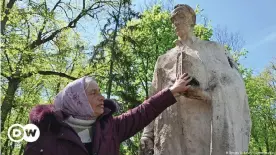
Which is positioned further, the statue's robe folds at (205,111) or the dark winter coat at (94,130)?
the statue's robe folds at (205,111)

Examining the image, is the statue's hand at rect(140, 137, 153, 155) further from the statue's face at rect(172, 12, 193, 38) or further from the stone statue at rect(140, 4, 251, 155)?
the statue's face at rect(172, 12, 193, 38)

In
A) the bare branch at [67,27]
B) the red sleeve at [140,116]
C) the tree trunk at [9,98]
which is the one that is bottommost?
the red sleeve at [140,116]

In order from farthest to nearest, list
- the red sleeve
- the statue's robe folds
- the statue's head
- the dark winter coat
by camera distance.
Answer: the statue's head
the statue's robe folds
the red sleeve
the dark winter coat

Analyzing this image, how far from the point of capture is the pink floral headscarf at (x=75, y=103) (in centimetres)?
313

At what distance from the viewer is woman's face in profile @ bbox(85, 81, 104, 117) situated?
10.5 ft

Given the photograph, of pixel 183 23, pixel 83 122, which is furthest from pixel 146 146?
pixel 83 122

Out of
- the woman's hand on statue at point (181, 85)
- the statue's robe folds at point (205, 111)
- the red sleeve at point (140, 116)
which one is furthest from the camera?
the statue's robe folds at point (205, 111)

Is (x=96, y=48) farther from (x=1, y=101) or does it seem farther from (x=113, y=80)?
(x=1, y=101)

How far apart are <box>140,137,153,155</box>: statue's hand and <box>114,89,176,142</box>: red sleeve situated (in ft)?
3.77

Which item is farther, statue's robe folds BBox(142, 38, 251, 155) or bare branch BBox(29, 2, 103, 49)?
bare branch BBox(29, 2, 103, 49)

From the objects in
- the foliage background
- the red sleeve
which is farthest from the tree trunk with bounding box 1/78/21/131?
Result: the red sleeve

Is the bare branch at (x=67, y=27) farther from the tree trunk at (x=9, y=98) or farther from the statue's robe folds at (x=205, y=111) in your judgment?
the statue's robe folds at (x=205, y=111)

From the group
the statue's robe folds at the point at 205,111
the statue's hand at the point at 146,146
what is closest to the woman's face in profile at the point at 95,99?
the statue's robe folds at the point at 205,111

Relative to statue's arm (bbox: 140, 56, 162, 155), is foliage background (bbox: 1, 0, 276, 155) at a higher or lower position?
higher
